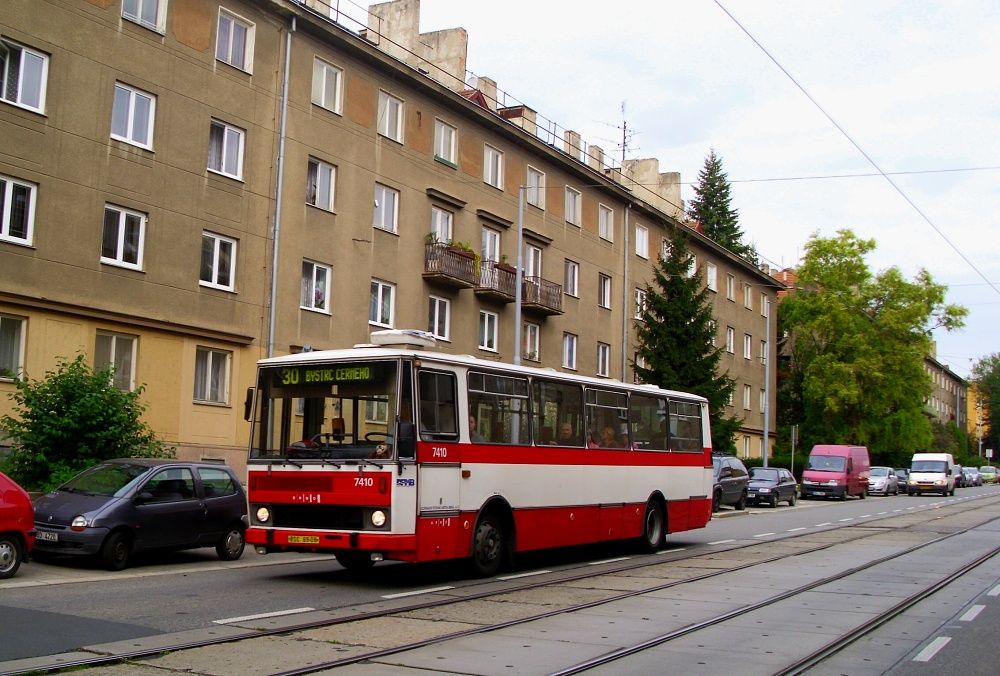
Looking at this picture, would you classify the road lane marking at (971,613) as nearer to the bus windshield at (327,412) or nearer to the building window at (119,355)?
the bus windshield at (327,412)

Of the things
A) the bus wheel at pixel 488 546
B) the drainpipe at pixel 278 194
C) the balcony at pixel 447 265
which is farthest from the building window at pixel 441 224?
the bus wheel at pixel 488 546

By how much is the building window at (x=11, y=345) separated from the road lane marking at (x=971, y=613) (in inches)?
692

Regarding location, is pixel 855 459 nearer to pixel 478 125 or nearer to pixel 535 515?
pixel 478 125

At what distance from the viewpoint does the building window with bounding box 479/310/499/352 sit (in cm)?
3600

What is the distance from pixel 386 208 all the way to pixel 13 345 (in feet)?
41.5

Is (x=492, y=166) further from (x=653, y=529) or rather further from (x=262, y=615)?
(x=262, y=615)

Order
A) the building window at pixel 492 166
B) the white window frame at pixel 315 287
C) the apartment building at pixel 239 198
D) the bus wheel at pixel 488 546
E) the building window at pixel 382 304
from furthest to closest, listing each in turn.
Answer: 1. the building window at pixel 492 166
2. the building window at pixel 382 304
3. the white window frame at pixel 315 287
4. the apartment building at pixel 239 198
5. the bus wheel at pixel 488 546

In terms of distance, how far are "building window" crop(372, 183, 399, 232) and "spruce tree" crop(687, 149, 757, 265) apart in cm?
5128

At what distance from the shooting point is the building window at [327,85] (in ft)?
95.3

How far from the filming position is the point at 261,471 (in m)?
13.3

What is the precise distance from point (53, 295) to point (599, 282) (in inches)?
1024

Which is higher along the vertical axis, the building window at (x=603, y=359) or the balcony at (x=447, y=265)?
the balcony at (x=447, y=265)

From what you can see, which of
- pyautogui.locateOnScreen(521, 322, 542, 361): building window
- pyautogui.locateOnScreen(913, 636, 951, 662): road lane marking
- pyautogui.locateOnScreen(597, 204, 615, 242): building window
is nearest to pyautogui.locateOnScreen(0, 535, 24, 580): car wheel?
pyautogui.locateOnScreen(913, 636, 951, 662): road lane marking

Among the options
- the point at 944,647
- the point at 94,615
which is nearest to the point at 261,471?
the point at 94,615
